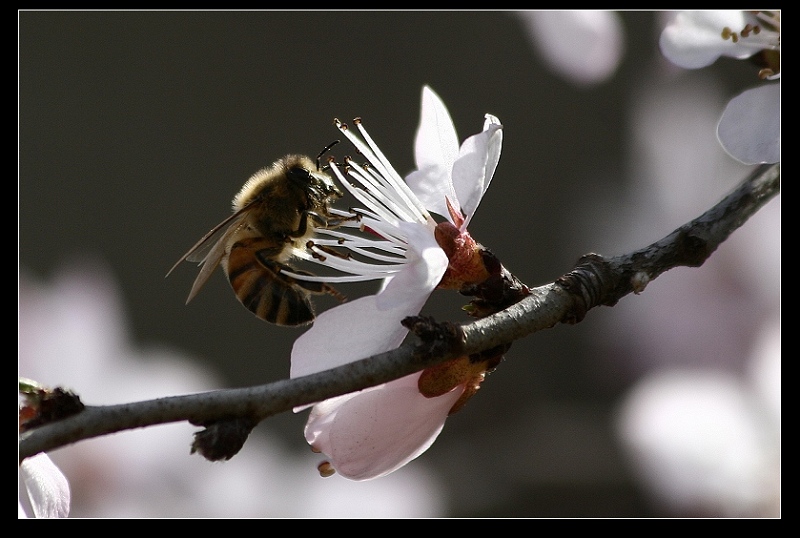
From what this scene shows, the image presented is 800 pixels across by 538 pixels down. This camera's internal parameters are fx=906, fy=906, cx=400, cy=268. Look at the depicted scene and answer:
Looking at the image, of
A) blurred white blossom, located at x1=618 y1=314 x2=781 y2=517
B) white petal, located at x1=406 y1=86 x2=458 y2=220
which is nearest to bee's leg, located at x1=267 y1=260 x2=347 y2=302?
white petal, located at x1=406 y1=86 x2=458 y2=220

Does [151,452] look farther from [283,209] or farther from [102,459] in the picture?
[283,209]

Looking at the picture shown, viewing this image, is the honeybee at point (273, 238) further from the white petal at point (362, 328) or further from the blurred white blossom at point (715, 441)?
the blurred white blossom at point (715, 441)

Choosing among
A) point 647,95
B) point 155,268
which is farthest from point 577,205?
point 155,268

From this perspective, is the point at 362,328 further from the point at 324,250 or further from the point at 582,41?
the point at 582,41

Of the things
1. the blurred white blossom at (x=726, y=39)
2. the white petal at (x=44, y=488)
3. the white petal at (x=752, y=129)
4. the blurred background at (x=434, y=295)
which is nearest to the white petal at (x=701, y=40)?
the blurred white blossom at (x=726, y=39)

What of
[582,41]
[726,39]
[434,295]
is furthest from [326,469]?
[434,295]
